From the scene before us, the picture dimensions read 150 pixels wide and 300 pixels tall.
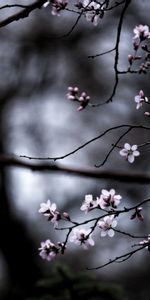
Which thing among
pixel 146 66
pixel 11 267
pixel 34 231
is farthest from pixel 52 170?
pixel 34 231

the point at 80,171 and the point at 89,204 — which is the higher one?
the point at 80,171

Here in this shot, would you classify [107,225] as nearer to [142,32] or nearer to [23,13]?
[142,32]

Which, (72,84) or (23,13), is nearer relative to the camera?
(23,13)

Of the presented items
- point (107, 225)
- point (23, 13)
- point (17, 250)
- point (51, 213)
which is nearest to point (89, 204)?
point (107, 225)

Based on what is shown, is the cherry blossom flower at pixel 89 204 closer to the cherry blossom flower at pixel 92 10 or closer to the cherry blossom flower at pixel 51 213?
the cherry blossom flower at pixel 51 213

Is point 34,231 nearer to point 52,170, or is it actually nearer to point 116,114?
point 116,114

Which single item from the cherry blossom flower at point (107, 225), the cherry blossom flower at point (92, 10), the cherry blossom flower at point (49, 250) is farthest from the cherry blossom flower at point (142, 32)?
the cherry blossom flower at point (49, 250)

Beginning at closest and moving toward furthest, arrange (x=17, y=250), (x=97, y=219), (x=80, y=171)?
(x=80, y=171), (x=97, y=219), (x=17, y=250)

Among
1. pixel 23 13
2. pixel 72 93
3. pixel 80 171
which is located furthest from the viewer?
pixel 72 93
